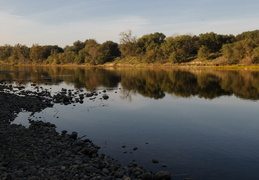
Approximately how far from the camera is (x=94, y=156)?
1443 centimetres

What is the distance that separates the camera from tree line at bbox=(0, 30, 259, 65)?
360 ft

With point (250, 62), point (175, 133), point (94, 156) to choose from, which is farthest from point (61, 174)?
point (250, 62)

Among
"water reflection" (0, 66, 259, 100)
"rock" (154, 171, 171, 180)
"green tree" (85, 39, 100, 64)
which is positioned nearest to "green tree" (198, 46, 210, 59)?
"water reflection" (0, 66, 259, 100)

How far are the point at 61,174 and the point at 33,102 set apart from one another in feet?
75.6

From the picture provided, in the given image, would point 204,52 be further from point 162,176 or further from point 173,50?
point 162,176

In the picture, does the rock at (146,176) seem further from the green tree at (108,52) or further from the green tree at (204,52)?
the green tree at (108,52)

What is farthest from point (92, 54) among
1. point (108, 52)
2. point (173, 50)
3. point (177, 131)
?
point (177, 131)

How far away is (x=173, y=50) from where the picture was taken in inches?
5340

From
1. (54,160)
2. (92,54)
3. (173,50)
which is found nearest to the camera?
(54,160)

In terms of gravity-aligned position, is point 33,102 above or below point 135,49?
below

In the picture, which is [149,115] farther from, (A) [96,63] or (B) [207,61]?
(A) [96,63]

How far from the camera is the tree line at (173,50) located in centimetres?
10969

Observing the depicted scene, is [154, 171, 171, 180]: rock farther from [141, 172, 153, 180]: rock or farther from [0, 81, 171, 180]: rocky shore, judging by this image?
[141, 172, 153, 180]: rock

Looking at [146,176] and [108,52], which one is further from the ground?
[108,52]
